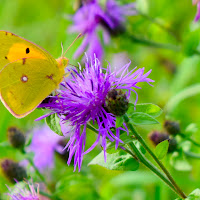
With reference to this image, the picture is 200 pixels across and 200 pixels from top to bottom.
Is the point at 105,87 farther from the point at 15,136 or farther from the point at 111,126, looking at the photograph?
the point at 15,136

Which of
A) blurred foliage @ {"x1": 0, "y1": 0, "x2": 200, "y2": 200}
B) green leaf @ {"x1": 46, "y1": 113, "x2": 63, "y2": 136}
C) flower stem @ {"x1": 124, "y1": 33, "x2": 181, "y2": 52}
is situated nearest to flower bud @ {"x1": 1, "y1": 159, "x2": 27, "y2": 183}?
blurred foliage @ {"x1": 0, "y1": 0, "x2": 200, "y2": 200}

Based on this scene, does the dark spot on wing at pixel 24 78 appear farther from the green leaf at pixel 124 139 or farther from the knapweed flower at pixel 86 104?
the green leaf at pixel 124 139

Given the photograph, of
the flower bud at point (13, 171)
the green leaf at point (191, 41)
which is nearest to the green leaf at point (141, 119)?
the flower bud at point (13, 171)

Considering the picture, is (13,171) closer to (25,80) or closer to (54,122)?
(25,80)

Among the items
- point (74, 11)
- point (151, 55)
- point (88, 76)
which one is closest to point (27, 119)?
point (74, 11)

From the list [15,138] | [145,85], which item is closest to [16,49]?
[15,138]
